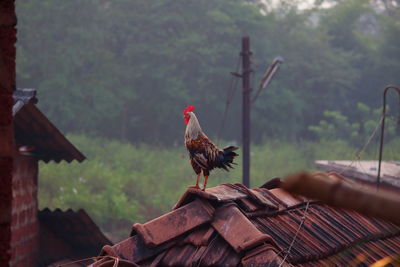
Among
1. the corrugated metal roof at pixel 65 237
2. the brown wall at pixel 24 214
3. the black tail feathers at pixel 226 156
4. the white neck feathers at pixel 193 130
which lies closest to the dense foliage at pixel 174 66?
the corrugated metal roof at pixel 65 237

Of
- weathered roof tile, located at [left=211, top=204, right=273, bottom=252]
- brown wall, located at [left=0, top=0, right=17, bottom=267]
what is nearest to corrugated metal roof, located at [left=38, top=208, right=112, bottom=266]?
weathered roof tile, located at [left=211, top=204, right=273, bottom=252]

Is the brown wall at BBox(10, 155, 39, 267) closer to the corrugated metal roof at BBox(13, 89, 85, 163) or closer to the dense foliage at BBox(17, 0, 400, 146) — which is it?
the corrugated metal roof at BBox(13, 89, 85, 163)

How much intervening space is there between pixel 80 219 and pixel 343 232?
408 cm

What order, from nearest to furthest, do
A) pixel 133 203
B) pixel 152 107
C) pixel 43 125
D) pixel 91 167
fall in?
pixel 43 125 < pixel 133 203 < pixel 91 167 < pixel 152 107

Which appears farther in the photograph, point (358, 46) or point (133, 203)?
point (358, 46)

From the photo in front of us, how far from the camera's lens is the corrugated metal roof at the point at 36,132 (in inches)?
291

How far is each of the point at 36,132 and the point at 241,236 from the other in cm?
473

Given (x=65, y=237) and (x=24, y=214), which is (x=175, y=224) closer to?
(x=24, y=214)

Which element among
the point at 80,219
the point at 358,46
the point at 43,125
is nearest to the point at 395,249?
the point at 80,219

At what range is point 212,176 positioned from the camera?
25938mm

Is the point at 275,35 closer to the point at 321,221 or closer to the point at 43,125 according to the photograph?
the point at 43,125

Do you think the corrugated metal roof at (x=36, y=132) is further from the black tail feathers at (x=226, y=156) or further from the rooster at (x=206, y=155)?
the black tail feathers at (x=226, y=156)

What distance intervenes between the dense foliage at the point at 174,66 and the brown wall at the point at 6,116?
29348 millimetres

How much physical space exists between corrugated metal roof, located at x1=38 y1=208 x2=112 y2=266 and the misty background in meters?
17.2
